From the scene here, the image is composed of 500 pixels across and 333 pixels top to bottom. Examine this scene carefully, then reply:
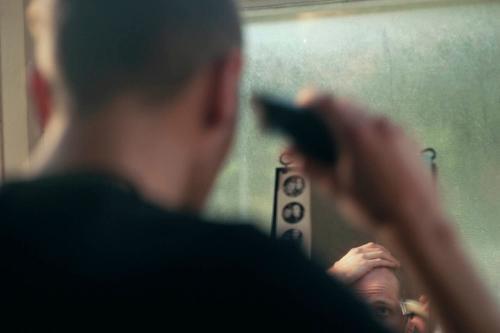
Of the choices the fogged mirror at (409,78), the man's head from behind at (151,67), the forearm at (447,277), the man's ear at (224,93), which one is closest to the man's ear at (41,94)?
the man's head from behind at (151,67)

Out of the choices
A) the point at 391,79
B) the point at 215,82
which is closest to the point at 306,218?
the point at 391,79

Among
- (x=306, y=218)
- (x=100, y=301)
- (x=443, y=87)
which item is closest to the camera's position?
(x=100, y=301)

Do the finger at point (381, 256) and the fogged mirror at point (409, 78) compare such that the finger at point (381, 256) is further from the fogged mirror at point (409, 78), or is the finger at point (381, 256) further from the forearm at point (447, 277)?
the forearm at point (447, 277)

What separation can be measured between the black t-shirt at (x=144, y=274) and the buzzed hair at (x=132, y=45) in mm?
100

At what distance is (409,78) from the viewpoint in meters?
3.70

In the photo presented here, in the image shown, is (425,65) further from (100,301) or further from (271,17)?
(100,301)

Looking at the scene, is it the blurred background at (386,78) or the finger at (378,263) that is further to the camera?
the blurred background at (386,78)

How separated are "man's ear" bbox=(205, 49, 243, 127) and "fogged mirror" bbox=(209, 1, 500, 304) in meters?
2.57

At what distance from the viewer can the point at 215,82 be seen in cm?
96

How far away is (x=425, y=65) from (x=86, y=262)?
2936 mm

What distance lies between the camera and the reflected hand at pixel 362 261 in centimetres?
302

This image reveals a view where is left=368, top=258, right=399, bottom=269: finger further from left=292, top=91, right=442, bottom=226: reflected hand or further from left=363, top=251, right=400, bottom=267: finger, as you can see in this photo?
left=292, top=91, right=442, bottom=226: reflected hand

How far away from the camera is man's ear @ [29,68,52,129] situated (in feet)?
3.31

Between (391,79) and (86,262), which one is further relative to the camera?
(391,79)
